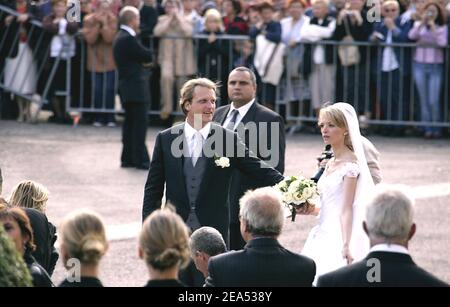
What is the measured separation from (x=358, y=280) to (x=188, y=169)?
3424mm

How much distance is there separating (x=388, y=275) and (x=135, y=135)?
37.8 feet

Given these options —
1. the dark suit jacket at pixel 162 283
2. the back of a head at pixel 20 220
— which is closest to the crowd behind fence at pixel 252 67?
the back of a head at pixel 20 220

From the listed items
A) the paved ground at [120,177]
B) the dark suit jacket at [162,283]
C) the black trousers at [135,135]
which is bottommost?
the paved ground at [120,177]

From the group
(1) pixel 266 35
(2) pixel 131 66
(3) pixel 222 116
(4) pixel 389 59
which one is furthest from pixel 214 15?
(3) pixel 222 116

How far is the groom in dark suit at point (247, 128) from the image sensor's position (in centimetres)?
1150

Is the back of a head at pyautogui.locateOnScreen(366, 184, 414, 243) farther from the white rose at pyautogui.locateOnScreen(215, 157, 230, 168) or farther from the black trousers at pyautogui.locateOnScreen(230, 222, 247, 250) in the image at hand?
the black trousers at pyautogui.locateOnScreen(230, 222, 247, 250)

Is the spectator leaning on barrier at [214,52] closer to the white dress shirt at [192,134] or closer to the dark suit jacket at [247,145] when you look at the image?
the dark suit jacket at [247,145]

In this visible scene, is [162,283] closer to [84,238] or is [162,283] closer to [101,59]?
[84,238]

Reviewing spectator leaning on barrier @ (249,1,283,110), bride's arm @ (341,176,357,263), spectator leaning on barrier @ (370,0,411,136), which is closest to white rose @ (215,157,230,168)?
bride's arm @ (341,176,357,263)

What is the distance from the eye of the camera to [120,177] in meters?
17.6

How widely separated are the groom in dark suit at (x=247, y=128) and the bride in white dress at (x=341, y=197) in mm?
1376

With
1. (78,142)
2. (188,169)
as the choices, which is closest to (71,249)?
(188,169)
